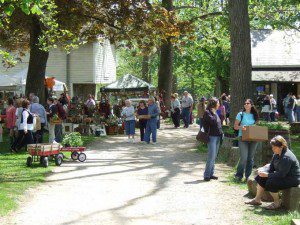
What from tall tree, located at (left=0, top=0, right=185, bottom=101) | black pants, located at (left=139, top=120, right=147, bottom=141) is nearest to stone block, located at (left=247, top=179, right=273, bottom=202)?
black pants, located at (left=139, top=120, right=147, bottom=141)

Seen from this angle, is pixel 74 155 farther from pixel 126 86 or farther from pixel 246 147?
pixel 126 86

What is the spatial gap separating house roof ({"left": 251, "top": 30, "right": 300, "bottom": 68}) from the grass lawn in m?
21.4

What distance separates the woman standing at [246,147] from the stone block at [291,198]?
2542 millimetres

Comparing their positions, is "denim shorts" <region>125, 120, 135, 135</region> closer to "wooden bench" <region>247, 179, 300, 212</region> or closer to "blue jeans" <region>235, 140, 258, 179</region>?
"blue jeans" <region>235, 140, 258, 179</region>

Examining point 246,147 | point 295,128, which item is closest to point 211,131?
point 246,147

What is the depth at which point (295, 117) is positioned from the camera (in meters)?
29.3

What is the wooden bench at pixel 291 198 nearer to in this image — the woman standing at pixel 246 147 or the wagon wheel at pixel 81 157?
the woman standing at pixel 246 147

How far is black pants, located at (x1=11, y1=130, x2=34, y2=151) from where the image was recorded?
15852 millimetres

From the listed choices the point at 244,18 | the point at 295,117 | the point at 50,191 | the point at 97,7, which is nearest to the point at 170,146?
the point at 244,18

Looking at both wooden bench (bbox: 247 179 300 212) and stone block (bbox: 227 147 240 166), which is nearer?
wooden bench (bbox: 247 179 300 212)

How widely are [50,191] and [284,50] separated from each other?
27.3 meters

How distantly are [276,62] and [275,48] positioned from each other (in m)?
1.75

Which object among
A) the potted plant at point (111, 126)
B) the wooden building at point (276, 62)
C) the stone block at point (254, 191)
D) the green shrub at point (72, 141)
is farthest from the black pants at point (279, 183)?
the wooden building at point (276, 62)

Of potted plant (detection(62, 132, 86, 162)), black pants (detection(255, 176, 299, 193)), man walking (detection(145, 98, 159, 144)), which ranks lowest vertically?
black pants (detection(255, 176, 299, 193))
